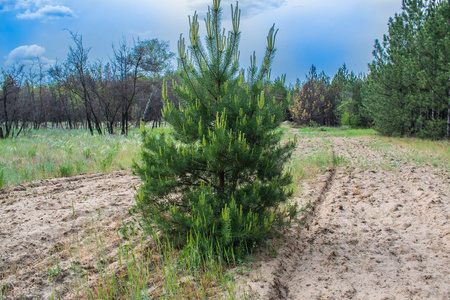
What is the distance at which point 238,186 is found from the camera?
4109 millimetres

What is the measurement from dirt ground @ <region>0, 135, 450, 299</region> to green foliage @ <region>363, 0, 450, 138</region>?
30.7ft

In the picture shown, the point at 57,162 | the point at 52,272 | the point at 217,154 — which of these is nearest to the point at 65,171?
the point at 57,162

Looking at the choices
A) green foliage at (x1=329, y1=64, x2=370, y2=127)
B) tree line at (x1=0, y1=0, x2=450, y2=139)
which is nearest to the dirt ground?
tree line at (x1=0, y1=0, x2=450, y2=139)

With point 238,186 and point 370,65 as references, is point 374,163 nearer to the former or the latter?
point 238,186

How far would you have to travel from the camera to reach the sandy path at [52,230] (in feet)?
11.1

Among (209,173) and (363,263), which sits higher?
(209,173)

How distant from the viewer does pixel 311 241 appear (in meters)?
4.30

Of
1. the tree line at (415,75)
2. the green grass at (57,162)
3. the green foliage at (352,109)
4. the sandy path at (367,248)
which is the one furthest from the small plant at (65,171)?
the green foliage at (352,109)

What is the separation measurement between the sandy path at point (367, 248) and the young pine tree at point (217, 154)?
1.99ft

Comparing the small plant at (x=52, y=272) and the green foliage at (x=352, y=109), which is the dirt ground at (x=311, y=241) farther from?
the green foliage at (x=352, y=109)

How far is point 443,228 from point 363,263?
1926mm

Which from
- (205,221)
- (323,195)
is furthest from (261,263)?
(323,195)

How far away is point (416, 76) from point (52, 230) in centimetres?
1676

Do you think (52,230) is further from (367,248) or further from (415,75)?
(415,75)
